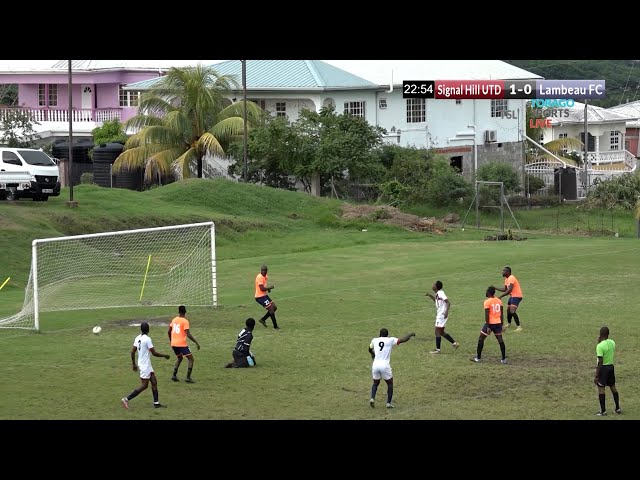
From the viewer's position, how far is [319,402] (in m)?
22.2

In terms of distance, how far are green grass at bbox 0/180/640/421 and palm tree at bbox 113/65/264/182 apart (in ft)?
28.9

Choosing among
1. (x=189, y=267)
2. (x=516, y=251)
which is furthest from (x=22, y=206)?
(x=516, y=251)

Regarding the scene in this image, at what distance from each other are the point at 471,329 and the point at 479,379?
5.78 m

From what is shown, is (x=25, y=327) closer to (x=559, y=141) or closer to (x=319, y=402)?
(x=319, y=402)

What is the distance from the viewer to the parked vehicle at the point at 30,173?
47.9 meters

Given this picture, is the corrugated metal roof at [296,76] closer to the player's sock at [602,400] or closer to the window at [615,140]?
the window at [615,140]

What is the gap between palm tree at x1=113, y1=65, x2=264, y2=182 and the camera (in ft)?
203

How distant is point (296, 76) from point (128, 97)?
13936 millimetres

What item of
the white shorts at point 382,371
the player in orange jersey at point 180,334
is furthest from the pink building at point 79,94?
the white shorts at point 382,371

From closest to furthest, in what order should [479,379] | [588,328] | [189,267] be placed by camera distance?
[479,379], [588,328], [189,267]

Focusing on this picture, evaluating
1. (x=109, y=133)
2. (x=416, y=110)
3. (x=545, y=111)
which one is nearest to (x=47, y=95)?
(x=109, y=133)

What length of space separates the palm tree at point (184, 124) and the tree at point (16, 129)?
25.8ft

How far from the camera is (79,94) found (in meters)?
78.6

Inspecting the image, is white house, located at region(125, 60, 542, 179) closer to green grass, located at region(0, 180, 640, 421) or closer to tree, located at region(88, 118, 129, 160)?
tree, located at region(88, 118, 129, 160)
